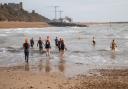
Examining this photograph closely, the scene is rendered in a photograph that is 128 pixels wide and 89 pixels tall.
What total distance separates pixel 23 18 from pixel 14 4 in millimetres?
20947

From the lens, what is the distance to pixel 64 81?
15344mm

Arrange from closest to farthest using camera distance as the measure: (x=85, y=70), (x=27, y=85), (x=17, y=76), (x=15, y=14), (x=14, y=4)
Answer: (x=27, y=85), (x=17, y=76), (x=85, y=70), (x=15, y=14), (x=14, y=4)

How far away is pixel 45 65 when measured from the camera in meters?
21.7

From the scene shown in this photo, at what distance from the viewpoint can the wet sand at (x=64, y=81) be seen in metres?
13.7

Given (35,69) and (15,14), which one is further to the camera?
(15,14)

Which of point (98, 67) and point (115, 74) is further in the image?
point (98, 67)

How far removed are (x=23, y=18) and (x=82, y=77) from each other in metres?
164

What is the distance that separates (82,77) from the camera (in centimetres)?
1659

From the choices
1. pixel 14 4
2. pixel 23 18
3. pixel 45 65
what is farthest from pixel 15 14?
pixel 45 65

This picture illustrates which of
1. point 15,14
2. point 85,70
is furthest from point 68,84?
point 15,14

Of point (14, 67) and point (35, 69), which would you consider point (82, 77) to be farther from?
point (14, 67)

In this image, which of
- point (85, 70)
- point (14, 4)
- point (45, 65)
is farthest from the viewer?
point (14, 4)

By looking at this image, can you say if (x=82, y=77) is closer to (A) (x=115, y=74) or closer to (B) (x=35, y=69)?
(A) (x=115, y=74)

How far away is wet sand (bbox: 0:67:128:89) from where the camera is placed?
13.7 meters
